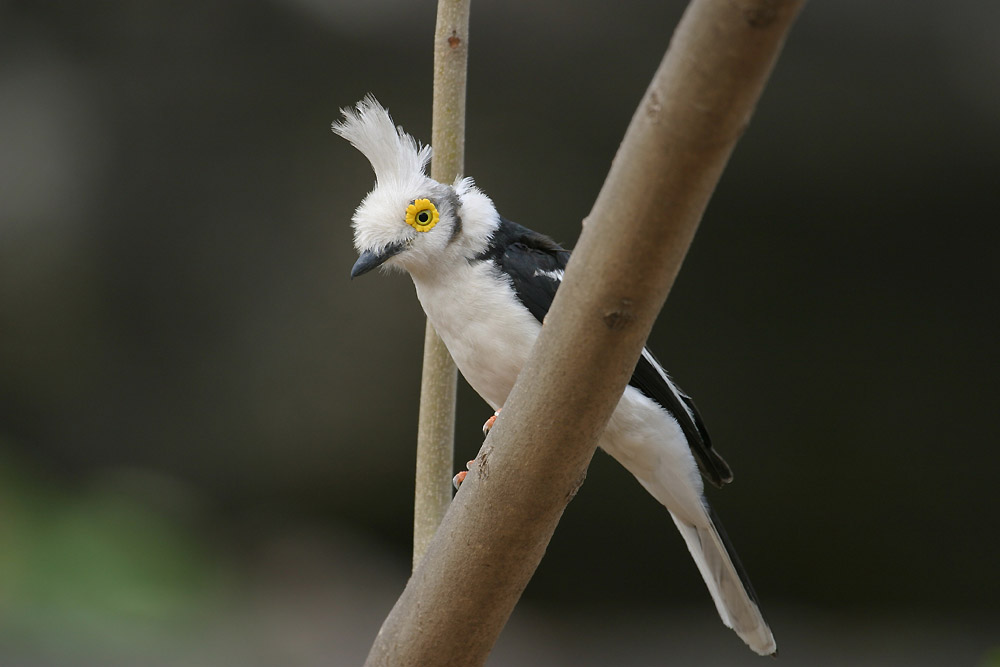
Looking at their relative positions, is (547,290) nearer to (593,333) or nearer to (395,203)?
(395,203)

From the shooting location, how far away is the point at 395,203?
8.91ft

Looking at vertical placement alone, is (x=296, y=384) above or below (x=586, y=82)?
below

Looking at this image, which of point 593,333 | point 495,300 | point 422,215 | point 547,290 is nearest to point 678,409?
point 547,290

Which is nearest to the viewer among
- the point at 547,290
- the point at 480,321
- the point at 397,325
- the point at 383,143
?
the point at 383,143

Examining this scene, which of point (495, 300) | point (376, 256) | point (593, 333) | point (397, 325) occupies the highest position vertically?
point (397, 325)

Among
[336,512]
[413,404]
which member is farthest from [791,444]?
[336,512]

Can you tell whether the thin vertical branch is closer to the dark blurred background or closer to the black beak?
the black beak

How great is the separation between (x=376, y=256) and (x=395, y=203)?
165mm

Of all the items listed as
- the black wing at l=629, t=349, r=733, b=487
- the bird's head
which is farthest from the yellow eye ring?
the black wing at l=629, t=349, r=733, b=487

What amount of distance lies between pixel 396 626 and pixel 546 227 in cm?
362

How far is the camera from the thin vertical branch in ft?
8.35

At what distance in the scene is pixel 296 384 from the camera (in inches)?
225

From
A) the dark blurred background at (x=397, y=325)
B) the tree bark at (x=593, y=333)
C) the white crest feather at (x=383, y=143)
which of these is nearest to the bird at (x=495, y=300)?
the white crest feather at (x=383, y=143)

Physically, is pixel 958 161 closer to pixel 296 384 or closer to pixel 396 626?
pixel 296 384
